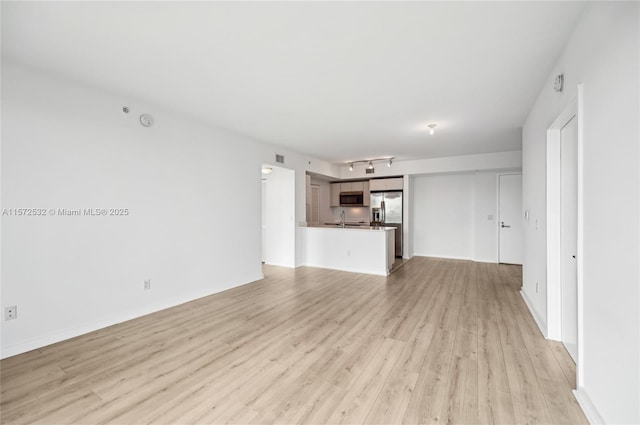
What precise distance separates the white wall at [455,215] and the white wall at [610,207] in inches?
206

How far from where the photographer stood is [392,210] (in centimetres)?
747

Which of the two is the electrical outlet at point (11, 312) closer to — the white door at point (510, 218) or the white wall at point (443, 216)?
the white wall at point (443, 216)

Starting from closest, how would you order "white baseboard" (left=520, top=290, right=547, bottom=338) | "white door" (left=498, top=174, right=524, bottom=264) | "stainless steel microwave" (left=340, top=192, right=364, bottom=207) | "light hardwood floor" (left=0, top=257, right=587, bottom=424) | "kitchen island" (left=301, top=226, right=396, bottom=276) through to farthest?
"light hardwood floor" (left=0, top=257, right=587, bottom=424) < "white baseboard" (left=520, top=290, right=547, bottom=338) < "kitchen island" (left=301, top=226, right=396, bottom=276) < "white door" (left=498, top=174, right=524, bottom=264) < "stainless steel microwave" (left=340, top=192, right=364, bottom=207)

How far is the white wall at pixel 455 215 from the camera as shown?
679 cm

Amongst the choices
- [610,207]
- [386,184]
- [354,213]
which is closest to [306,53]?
[610,207]

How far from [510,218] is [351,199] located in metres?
3.95

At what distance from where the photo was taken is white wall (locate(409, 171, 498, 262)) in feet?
22.3

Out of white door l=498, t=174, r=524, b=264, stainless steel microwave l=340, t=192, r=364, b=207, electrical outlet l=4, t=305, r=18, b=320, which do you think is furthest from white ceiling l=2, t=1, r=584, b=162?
stainless steel microwave l=340, t=192, r=364, b=207

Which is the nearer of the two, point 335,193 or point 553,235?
point 553,235

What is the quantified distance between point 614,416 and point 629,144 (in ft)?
4.46

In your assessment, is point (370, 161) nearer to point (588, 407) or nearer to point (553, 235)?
point (553, 235)

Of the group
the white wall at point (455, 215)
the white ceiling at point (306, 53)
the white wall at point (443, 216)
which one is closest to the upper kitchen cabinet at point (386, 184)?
the white wall at point (455, 215)

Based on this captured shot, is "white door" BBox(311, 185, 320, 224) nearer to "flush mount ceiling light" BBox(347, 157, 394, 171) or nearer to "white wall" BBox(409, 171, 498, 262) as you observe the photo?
"flush mount ceiling light" BBox(347, 157, 394, 171)

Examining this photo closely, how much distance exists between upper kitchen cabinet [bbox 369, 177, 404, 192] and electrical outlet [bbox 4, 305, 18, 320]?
270 inches
